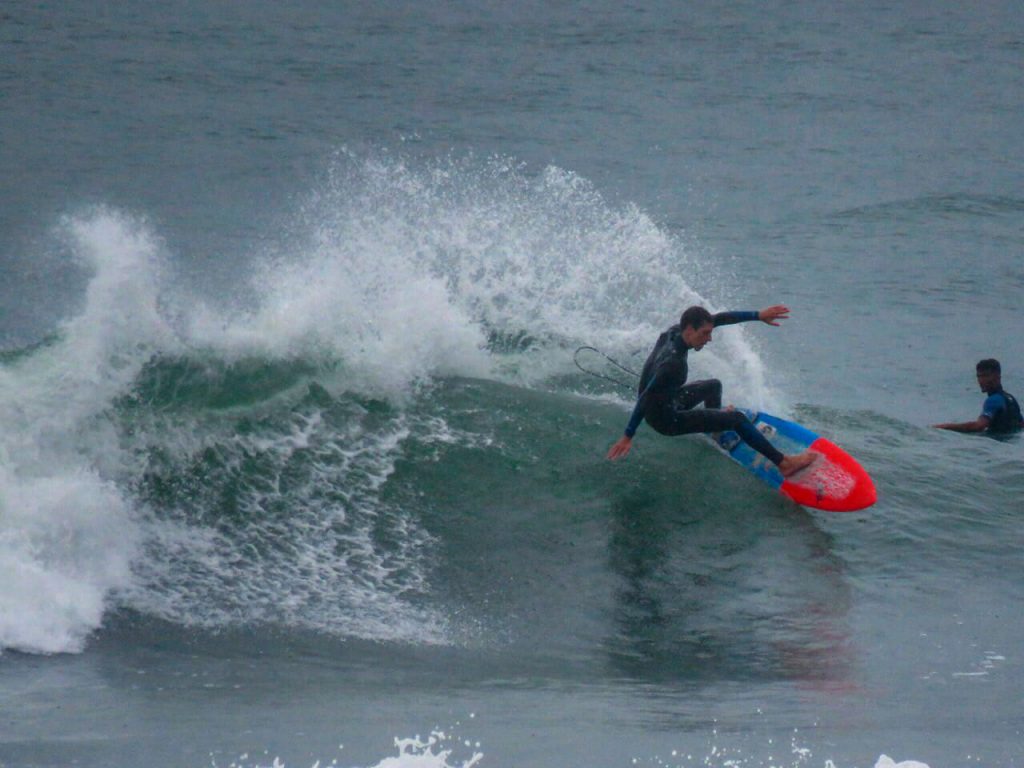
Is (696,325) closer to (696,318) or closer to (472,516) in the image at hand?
(696,318)

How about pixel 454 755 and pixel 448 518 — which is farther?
pixel 448 518

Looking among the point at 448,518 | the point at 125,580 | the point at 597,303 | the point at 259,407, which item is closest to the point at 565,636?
the point at 448,518

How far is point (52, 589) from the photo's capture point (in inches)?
269

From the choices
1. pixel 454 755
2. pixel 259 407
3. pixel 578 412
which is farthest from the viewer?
pixel 578 412

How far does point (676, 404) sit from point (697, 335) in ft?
1.89

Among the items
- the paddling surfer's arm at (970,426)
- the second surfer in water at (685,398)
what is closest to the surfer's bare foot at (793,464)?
the second surfer in water at (685,398)

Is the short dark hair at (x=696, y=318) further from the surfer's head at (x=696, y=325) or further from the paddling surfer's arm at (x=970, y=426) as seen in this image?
the paddling surfer's arm at (x=970, y=426)

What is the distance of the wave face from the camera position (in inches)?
284

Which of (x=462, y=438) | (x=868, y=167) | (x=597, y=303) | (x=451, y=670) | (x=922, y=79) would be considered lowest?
(x=451, y=670)

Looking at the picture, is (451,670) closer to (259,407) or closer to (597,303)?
(259,407)

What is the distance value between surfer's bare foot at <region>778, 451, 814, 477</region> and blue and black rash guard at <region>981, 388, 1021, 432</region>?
3472mm

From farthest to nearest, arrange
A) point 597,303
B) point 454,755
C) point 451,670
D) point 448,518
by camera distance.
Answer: point 597,303, point 448,518, point 451,670, point 454,755

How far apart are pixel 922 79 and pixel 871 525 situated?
2940 cm

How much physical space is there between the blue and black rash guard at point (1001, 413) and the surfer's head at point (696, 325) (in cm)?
447
